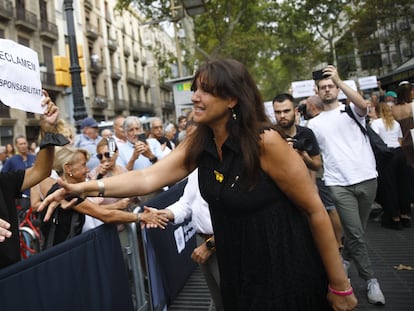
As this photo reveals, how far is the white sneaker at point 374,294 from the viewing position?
11.3 feet

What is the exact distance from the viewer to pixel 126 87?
153 feet

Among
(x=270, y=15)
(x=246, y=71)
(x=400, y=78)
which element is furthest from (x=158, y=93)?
(x=246, y=71)

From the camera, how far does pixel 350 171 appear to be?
368 centimetres

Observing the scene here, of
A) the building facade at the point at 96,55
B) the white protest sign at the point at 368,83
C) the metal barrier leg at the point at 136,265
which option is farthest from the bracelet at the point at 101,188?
the white protest sign at the point at 368,83

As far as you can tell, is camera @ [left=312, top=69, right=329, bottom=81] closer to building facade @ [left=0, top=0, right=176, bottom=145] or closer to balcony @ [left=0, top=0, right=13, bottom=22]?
building facade @ [left=0, top=0, right=176, bottom=145]

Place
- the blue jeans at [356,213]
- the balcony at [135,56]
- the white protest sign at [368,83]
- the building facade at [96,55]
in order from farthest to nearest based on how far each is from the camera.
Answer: the balcony at [135,56], the building facade at [96,55], the white protest sign at [368,83], the blue jeans at [356,213]

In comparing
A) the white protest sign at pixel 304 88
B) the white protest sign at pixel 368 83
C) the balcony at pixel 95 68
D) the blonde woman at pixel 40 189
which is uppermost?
the balcony at pixel 95 68

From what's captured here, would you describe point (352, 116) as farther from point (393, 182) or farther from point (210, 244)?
point (393, 182)

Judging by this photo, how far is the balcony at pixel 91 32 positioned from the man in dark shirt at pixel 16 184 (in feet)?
124

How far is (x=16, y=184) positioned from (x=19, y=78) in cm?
69

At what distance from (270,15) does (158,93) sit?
3330cm

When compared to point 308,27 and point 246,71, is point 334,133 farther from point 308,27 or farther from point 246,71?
point 308,27

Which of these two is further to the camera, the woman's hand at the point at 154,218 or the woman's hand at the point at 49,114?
the woman's hand at the point at 154,218

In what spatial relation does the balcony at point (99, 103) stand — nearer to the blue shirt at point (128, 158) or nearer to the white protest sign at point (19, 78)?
the blue shirt at point (128, 158)
